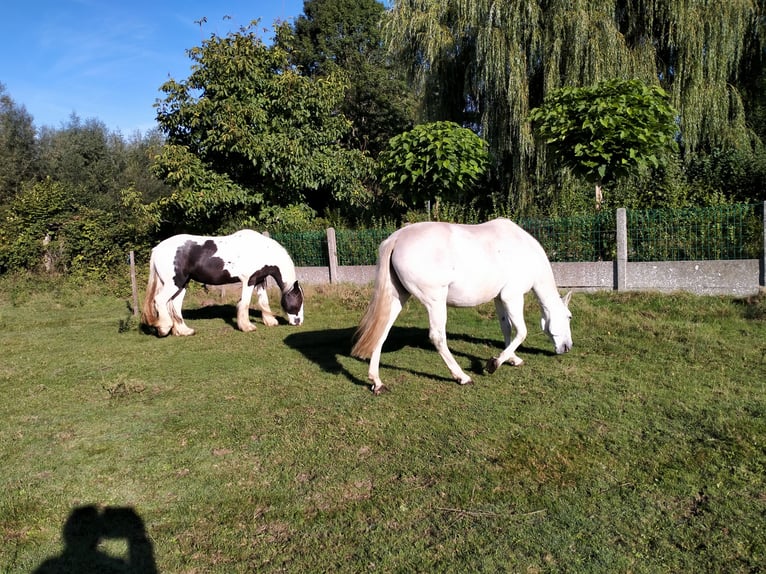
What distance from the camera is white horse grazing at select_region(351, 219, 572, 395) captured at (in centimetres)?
547

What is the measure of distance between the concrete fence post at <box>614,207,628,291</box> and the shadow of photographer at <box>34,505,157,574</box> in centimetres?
954

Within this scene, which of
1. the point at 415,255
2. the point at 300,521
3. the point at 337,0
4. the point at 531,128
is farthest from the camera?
the point at 337,0

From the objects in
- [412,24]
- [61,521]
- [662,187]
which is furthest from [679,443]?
[412,24]

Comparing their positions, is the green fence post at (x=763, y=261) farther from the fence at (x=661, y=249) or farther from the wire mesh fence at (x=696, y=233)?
the wire mesh fence at (x=696, y=233)

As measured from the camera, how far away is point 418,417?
469 centimetres

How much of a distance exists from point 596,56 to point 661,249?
18.5 ft

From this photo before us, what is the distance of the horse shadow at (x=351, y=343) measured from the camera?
636cm

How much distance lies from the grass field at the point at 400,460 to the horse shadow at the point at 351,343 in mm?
61

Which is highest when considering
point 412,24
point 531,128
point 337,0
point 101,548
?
point 337,0

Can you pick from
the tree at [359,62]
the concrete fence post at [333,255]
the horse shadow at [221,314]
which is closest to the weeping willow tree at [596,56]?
the concrete fence post at [333,255]

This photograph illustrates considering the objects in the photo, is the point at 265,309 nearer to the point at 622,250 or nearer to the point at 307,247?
the point at 307,247

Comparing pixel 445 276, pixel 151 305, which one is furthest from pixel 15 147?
pixel 445 276

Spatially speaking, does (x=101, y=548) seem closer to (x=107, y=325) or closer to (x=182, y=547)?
(x=182, y=547)

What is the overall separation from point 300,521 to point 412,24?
1540cm
